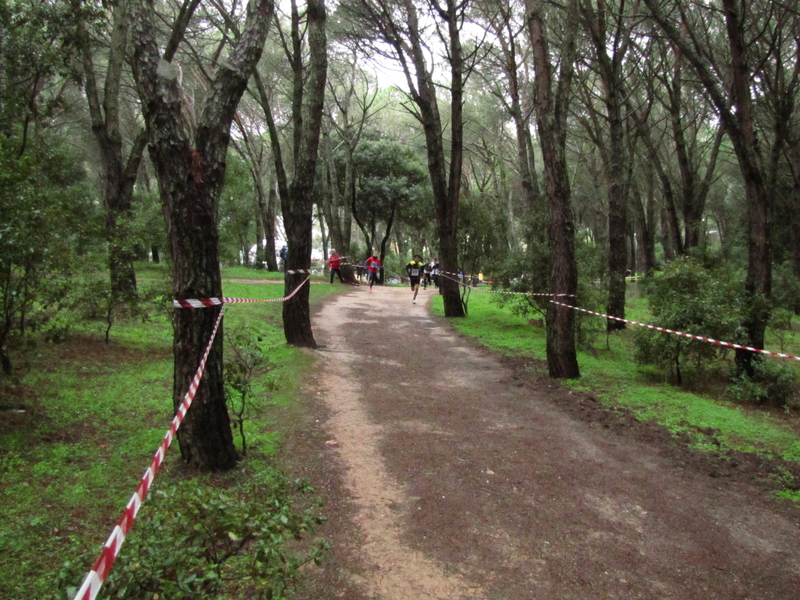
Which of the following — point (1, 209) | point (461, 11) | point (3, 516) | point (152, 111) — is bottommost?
point (3, 516)

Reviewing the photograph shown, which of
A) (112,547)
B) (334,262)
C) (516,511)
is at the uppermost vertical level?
(334,262)

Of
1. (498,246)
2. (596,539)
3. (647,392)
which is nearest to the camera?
(596,539)

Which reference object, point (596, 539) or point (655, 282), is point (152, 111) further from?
point (655, 282)

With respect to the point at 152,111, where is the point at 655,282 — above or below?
below

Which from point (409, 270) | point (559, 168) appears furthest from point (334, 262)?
point (559, 168)

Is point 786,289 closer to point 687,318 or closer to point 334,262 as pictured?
point 687,318

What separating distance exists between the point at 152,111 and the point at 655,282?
27.1ft

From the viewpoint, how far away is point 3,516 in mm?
4047

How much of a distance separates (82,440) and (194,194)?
2.78m

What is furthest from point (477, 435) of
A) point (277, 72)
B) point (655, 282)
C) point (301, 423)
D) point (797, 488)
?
point (277, 72)

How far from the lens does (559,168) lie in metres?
8.88

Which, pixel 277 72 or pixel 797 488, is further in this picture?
pixel 277 72

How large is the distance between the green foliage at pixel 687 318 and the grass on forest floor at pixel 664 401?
0.41 meters

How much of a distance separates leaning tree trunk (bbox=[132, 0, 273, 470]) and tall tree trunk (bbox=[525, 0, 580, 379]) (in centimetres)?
505
